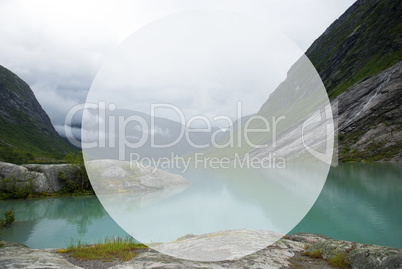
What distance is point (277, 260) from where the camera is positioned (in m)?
11.7

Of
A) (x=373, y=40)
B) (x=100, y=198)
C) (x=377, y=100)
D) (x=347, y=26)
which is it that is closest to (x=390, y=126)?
(x=377, y=100)

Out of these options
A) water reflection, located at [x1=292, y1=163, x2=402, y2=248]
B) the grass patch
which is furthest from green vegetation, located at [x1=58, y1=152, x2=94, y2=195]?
the grass patch

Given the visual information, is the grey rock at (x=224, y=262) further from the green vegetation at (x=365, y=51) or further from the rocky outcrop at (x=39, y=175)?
the green vegetation at (x=365, y=51)

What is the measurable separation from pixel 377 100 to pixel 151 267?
10115 centimetres

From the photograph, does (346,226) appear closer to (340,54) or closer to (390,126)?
(390,126)

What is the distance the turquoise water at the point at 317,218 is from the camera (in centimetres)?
2145

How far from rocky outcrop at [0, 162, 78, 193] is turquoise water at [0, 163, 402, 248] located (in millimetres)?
3255

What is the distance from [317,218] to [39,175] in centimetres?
4156

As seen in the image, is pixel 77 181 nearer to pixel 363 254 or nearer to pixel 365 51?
pixel 363 254

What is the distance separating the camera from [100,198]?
146 ft

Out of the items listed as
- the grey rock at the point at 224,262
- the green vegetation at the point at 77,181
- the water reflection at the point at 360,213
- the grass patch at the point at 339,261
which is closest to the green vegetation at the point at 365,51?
the water reflection at the point at 360,213

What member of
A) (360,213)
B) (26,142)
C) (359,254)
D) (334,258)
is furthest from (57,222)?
(26,142)

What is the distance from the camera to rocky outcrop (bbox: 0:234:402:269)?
33.3 feet

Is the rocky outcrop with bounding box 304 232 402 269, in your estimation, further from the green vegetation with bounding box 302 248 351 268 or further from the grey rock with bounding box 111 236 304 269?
the grey rock with bounding box 111 236 304 269
